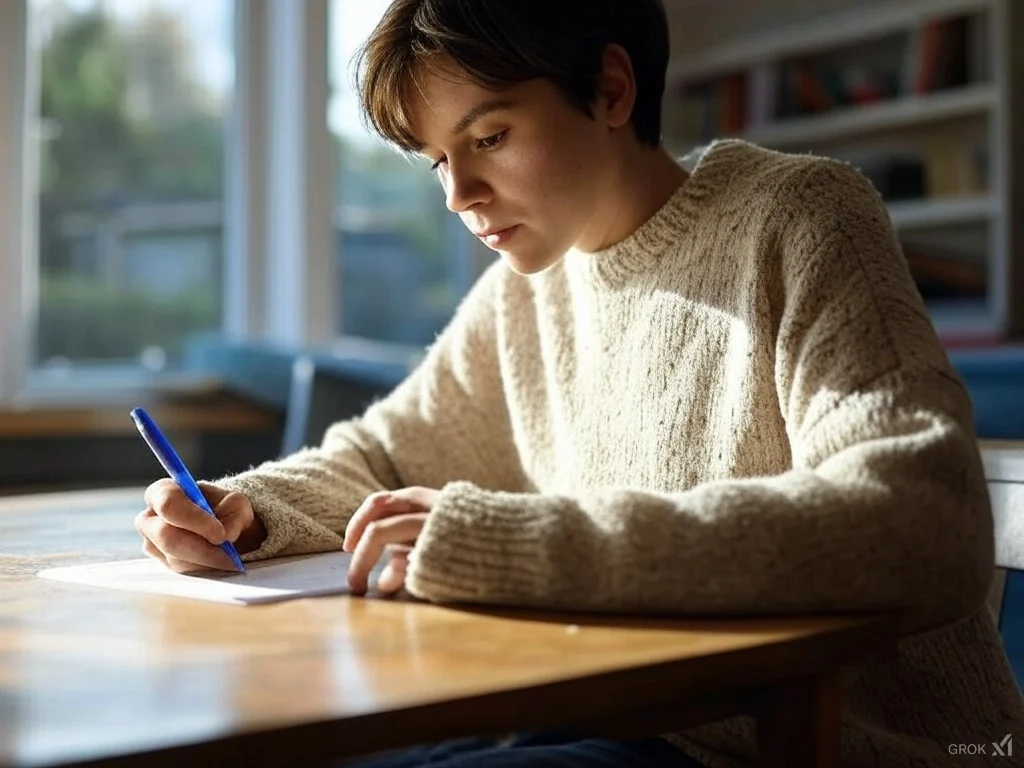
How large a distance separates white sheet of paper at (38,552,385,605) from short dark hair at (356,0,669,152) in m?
0.38

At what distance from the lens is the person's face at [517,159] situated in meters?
1.13

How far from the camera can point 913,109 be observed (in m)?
4.34

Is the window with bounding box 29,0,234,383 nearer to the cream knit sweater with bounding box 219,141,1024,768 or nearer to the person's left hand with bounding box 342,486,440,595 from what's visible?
the cream knit sweater with bounding box 219,141,1024,768

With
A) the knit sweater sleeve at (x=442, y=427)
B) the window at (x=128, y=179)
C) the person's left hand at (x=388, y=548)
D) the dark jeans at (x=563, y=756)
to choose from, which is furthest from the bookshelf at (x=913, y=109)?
the person's left hand at (x=388, y=548)

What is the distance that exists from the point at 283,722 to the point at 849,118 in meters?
4.26

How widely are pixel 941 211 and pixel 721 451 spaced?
3.45 m

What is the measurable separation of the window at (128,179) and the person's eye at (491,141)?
2503 millimetres

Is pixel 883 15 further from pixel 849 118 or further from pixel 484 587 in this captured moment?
pixel 484 587

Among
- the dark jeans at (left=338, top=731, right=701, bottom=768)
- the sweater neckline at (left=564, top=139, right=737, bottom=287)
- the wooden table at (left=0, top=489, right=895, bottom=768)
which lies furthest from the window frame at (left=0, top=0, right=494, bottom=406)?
the wooden table at (left=0, top=489, right=895, bottom=768)

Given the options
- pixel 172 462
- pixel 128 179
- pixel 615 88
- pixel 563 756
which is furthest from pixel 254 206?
pixel 563 756

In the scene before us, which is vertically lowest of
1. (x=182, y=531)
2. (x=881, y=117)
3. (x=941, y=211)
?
(x=182, y=531)

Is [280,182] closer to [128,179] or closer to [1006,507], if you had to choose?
[128,179]

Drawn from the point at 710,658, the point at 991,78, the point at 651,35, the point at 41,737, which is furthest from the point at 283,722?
the point at 991,78

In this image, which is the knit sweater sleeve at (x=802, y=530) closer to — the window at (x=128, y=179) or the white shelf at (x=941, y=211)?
the window at (x=128, y=179)
